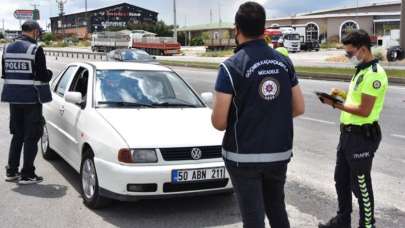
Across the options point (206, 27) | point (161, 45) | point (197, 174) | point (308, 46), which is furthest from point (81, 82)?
point (206, 27)

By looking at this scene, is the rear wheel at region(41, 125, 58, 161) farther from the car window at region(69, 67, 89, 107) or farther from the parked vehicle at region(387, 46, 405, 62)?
the parked vehicle at region(387, 46, 405, 62)

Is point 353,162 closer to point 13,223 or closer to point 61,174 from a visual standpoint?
point 13,223

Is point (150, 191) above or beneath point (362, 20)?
beneath

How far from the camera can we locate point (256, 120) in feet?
10.6

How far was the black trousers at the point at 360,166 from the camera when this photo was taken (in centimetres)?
428

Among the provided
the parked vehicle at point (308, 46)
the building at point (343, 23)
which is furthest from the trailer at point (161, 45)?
the building at point (343, 23)

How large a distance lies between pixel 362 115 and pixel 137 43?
68.0 metres

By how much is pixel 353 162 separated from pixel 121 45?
227ft

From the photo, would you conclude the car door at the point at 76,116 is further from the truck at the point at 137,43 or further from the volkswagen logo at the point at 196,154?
the truck at the point at 137,43

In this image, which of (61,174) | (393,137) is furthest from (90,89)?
(393,137)

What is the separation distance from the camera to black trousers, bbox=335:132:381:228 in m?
4.28

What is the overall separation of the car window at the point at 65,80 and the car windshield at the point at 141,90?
89 centimetres

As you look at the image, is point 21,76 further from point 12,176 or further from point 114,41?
point 114,41

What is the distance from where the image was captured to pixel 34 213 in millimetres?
5328
